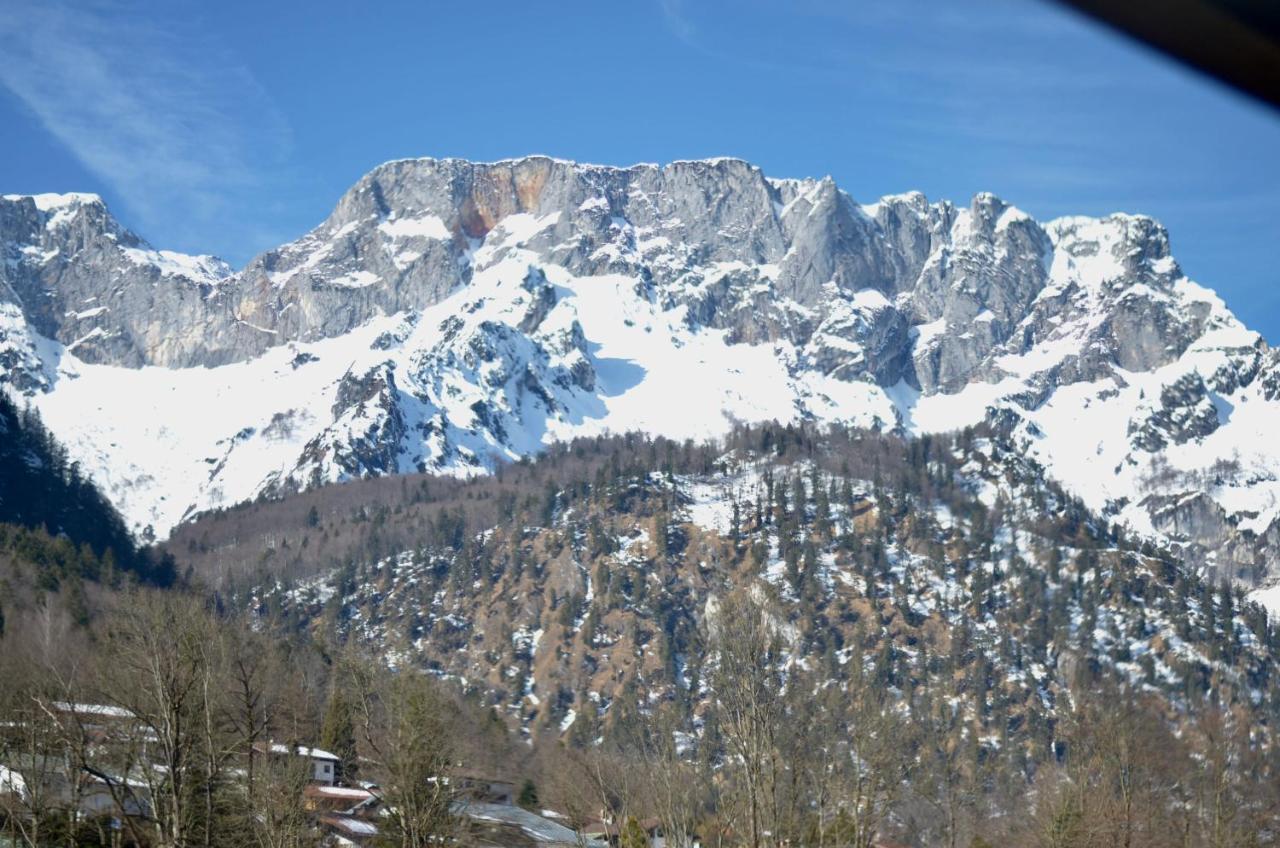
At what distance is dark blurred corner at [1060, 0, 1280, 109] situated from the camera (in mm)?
6398

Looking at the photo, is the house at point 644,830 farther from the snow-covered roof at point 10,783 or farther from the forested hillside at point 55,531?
the forested hillside at point 55,531

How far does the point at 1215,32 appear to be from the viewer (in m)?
6.59

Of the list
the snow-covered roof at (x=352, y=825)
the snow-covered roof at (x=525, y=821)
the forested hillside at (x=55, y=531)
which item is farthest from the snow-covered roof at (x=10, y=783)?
the forested hillside at (x=55, y=531)

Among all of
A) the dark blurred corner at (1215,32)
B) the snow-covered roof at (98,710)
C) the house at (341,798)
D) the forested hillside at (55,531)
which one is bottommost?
the house at (341,798)

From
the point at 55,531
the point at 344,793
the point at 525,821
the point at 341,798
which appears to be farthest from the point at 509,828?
the point at 55,531

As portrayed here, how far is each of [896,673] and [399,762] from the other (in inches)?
4768

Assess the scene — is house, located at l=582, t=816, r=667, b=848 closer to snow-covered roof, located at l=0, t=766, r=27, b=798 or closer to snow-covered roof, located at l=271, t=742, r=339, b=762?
snow-covered roof, located at l=271, t=742, r=339, b=762

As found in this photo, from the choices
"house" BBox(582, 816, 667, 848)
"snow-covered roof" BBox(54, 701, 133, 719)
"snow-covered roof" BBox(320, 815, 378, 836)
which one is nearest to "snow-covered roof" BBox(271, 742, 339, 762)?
"snow-covered roof" BBox(320, 815, 378, 836)

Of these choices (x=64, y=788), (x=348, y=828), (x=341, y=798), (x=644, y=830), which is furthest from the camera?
(x=341, y=798)

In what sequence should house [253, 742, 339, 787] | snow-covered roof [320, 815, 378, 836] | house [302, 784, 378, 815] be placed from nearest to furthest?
snow-covered roof [320, 815, 378, 836] → house [302, 784, 378, 815] → house [253, 742, 339, 787]

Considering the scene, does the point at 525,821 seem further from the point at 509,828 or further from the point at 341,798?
the point at 341,798

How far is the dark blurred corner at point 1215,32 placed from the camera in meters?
6.40

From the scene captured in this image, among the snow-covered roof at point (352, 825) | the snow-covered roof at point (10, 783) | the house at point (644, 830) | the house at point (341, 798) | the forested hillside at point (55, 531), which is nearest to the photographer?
the snow-covered roof at point (10, 783)

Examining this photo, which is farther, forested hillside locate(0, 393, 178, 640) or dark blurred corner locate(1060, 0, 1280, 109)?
forested hillside locate(0, 393, 178, 640)
